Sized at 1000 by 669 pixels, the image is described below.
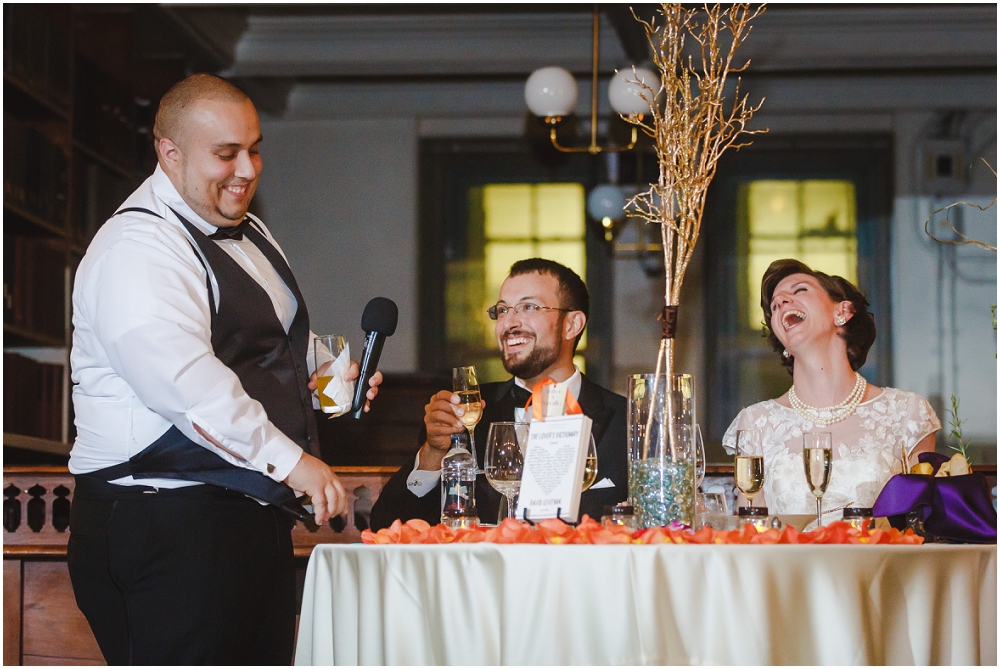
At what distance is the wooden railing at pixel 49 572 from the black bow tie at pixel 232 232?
1027 mm

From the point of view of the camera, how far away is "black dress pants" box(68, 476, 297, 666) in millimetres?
1945

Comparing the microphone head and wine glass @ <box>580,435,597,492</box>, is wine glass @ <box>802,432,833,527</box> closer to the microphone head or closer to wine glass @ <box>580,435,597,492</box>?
wine glass @ <box>580,435,597,492</box>

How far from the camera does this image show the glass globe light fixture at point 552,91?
4926 millimetres

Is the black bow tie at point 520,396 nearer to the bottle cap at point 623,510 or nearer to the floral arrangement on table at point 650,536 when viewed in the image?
the bottle cap at point 623,510

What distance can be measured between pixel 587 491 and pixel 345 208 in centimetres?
390

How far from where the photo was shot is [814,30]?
586 centimetres

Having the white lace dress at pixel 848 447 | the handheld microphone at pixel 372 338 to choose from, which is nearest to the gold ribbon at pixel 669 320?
the handheld microphone at pixel 372 338

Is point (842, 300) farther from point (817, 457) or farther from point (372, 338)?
point (372, 338)

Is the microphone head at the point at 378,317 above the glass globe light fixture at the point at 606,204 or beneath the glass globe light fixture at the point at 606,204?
beneath

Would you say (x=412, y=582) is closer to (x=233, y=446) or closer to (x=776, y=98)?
(x=233, y=446)

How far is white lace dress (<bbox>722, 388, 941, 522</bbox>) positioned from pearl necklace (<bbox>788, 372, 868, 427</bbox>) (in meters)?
0.01

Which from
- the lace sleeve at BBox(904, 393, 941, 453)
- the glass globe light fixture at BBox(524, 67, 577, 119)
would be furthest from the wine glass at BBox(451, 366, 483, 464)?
the glass globe light fixture at BBox(524, 67, 577, 119)

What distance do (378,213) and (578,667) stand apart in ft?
16.4

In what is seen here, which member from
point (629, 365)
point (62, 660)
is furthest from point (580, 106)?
point (62, 660)
